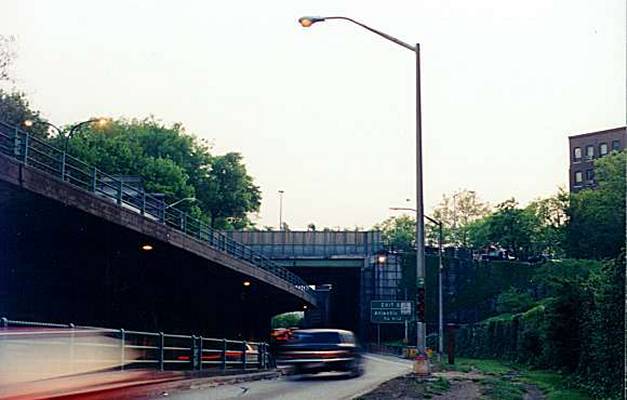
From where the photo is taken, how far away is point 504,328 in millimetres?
60156

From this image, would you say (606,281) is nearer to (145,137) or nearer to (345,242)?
(345,242)

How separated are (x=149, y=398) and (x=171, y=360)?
1978 centimetres

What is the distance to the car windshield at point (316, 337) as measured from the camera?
3089cm

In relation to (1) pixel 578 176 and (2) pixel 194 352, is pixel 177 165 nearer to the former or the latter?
(1) pixel 578 176

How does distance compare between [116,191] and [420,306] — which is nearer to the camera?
[420,306]

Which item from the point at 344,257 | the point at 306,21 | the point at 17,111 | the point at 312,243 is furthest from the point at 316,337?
the point at 312,243

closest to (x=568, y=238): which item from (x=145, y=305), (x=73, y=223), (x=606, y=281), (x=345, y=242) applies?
(x=345, y=242)

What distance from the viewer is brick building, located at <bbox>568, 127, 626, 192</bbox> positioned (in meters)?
117

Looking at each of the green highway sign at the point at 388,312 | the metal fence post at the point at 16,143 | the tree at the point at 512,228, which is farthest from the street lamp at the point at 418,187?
the tree at the point at 512,228

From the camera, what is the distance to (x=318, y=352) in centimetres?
3081

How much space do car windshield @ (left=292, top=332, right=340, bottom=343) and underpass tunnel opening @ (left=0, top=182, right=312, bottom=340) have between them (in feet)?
34.0

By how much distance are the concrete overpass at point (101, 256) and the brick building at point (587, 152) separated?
61207 mm

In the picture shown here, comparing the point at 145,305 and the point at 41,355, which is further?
the point at 145,305

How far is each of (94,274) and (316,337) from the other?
71.2 ft
